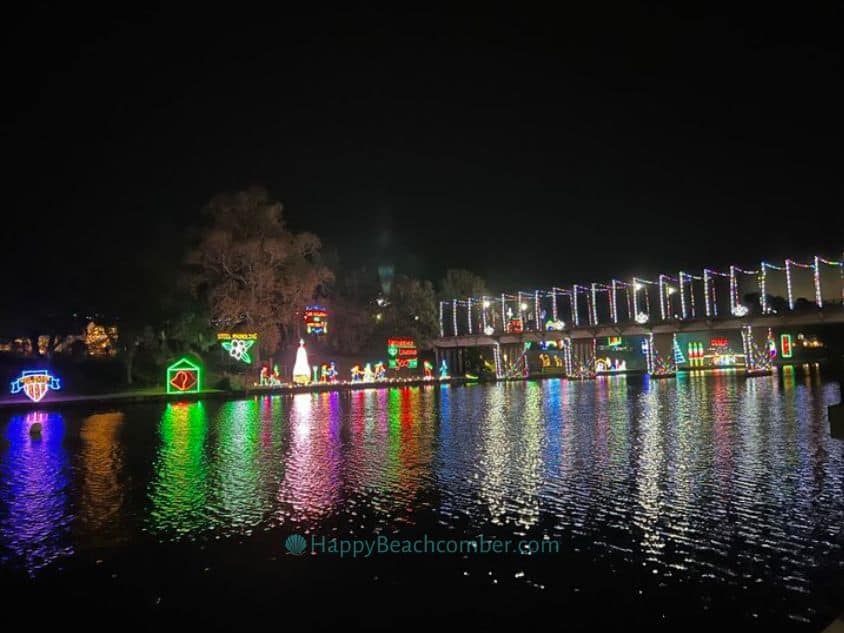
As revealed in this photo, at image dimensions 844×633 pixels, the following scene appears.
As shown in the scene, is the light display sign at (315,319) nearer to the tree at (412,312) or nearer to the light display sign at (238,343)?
the light display sign at (238,343)

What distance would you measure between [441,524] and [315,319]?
5022 cm

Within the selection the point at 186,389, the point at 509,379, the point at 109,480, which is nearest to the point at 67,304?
the point at 186,389

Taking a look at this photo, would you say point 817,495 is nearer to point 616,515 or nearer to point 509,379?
point 616,515

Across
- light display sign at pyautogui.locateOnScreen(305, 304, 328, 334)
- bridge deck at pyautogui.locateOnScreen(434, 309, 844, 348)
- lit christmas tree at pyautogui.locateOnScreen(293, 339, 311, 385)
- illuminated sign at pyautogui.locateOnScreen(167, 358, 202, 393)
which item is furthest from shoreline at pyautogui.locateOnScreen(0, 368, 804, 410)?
light display sign at pyautogui.locateOnScreen(305, 304, 328, 334)

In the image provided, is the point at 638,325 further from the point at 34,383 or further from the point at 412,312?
the point at 34,383

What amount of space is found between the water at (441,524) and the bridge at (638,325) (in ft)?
139

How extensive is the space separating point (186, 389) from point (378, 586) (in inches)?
1457

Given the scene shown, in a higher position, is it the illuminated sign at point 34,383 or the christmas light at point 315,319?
the christmas light at point 315,319

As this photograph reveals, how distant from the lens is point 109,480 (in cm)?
1303

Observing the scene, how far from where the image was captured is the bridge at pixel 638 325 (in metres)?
57.5

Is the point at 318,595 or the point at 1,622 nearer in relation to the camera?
the point at 1,622

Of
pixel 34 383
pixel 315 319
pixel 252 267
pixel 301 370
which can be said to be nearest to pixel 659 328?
pixel 315 319

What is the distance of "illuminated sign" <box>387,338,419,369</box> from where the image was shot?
66500 mm

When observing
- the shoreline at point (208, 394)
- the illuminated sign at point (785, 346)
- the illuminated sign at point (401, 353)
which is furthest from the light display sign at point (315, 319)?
the illuminated sign at point (785, 346)
